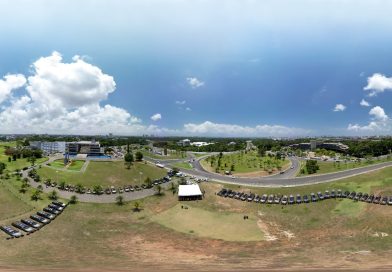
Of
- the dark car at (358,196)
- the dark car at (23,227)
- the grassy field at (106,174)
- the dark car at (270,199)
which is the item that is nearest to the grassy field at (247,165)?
the grassy field at (106,174)

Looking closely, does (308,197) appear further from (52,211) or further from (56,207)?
(52,211)

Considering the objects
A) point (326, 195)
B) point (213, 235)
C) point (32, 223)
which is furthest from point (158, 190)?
point (326, 195)

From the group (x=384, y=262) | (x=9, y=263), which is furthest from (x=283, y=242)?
(x=9, y=263)

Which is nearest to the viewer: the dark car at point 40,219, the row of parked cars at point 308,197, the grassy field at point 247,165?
the dark car at point 40,219

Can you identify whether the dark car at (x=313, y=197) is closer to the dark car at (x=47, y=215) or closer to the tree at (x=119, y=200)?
the tree at (x=119, y=200)

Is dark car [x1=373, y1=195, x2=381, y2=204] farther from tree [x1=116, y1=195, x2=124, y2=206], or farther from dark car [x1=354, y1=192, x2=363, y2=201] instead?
tree [x1=116, y1=195, x2=124, y2=206]

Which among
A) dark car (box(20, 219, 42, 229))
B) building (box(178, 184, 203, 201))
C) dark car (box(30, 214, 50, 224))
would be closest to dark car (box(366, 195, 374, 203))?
building (box(178, 184, 203, 201))
